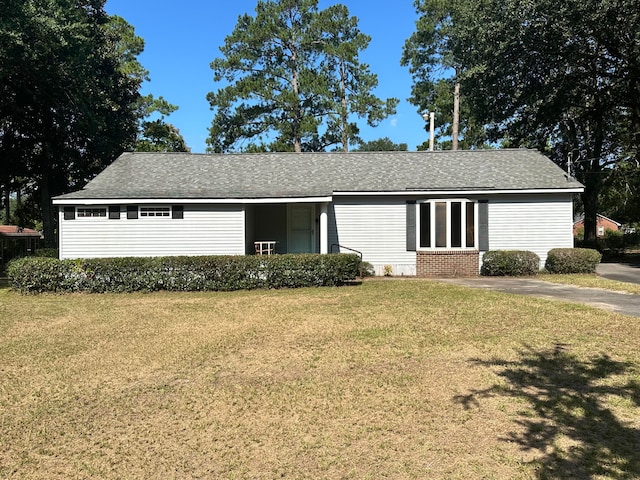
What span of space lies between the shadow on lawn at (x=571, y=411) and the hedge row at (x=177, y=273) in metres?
6.96

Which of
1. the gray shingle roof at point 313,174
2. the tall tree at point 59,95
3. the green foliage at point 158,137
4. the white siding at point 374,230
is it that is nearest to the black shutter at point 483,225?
the gray shingle roof at point 313,174

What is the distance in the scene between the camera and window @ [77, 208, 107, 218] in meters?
13.4

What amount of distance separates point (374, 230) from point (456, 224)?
2.64 meters

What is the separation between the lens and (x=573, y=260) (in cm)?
1428

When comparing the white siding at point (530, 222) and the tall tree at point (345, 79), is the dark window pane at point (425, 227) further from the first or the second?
the tall tree at point (345, 79)

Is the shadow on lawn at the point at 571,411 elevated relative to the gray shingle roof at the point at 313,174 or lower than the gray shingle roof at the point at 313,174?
lower

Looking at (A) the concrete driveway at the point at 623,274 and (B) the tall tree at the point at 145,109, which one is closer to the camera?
(A) the concrete driveway at the point at 623,274

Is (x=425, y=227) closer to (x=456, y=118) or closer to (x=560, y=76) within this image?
(x=560, y=76)

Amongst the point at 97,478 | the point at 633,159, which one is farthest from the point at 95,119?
the point at 633,159

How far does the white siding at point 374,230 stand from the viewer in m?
15.2

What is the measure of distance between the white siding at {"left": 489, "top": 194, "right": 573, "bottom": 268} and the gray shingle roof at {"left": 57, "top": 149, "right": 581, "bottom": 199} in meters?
0.58

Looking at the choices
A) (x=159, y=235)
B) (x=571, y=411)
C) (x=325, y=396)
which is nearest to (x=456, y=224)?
(x=159, y=235)

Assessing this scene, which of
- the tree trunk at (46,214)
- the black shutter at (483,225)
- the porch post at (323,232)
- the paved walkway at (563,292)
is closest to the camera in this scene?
the paved walkway at (563,292)

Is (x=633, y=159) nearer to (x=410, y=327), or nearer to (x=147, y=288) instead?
(x=410, y=327)
